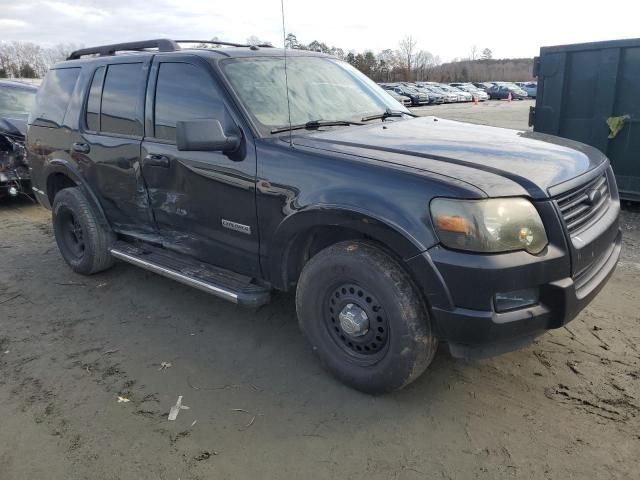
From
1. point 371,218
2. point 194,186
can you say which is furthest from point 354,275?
point 194,186

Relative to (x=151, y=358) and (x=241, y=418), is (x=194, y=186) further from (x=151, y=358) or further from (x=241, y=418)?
(x=241, y=418)

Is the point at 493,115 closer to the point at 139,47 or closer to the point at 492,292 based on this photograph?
the point at 139,47

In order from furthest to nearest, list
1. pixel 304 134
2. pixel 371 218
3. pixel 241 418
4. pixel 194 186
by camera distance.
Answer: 1. pixel 194 186
2. pixel 304 134
3. pixel 241 418
4. pixel 371 218

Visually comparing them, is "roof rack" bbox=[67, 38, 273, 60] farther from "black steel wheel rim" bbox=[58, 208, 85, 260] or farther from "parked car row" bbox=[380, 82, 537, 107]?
"parked car row" bbox=[380, 82, 537, 107]

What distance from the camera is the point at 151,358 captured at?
11.5 feet

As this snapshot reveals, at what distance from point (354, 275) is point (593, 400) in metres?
1.47

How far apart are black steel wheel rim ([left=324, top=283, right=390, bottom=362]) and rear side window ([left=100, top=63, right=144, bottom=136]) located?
212 cm

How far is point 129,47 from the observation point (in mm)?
4508

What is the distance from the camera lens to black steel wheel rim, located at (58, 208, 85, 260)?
16.2ft

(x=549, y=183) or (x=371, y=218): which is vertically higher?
(x=549, y=183)

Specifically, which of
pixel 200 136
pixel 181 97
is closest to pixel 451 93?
pixel 181 97

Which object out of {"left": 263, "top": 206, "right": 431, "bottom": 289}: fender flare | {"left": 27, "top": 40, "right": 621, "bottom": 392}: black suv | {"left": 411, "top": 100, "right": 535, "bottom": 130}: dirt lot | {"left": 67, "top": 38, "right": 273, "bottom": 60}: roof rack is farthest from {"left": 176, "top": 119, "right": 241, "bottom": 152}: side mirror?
{"left": 411, "top": 100, "right": 535, "bottom": 130}: dirt lot

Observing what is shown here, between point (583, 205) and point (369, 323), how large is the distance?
133 cm

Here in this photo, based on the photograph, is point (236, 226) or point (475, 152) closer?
point (475, 152)
